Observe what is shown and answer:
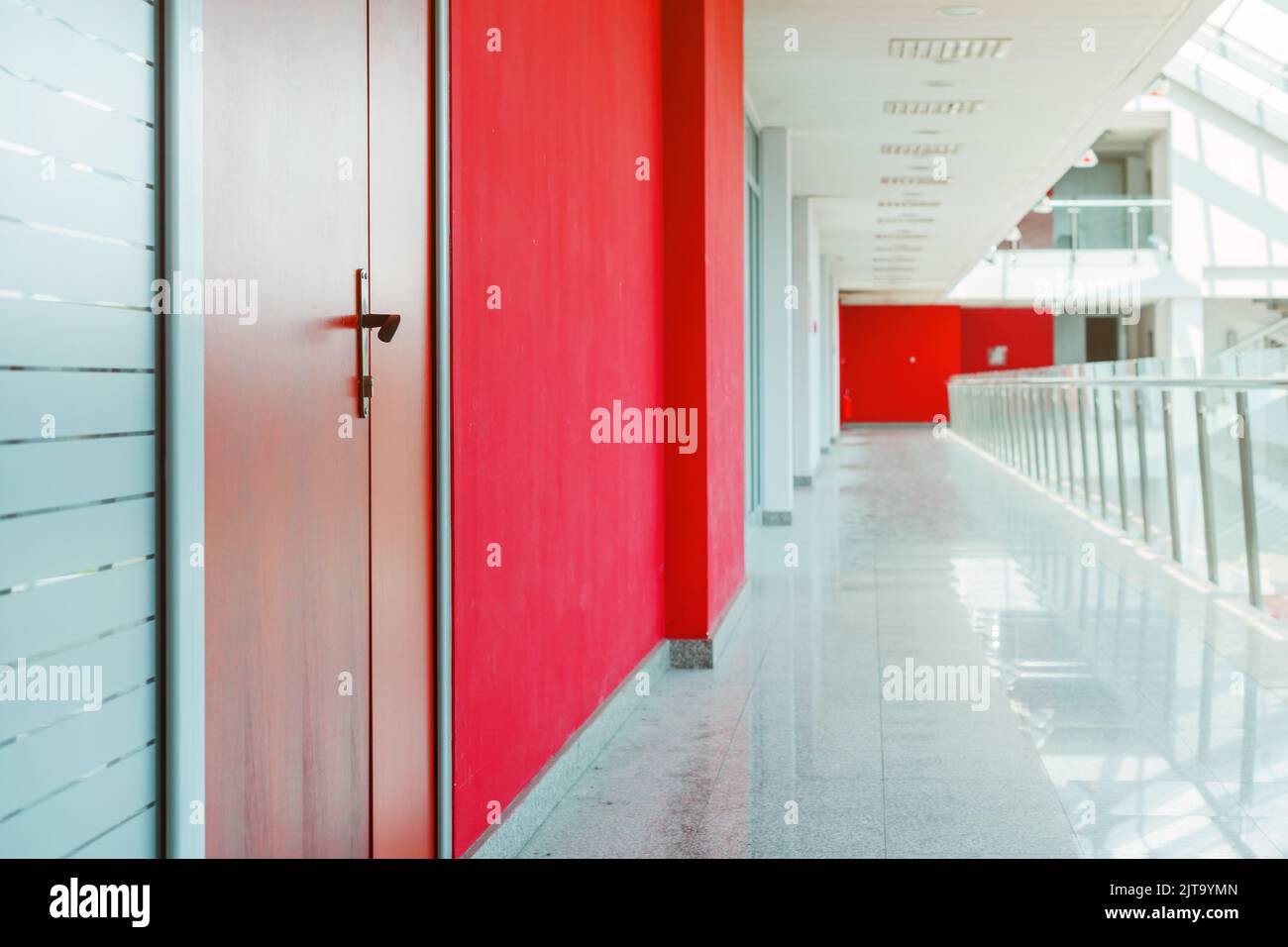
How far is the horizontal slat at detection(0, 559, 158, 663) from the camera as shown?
1.27 metres

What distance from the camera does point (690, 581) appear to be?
5.21 m

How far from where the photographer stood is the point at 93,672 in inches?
55.3

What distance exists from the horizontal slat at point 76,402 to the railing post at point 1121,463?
832 centimetres

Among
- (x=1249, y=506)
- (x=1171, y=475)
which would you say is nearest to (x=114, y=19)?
(x=1249, y=506)

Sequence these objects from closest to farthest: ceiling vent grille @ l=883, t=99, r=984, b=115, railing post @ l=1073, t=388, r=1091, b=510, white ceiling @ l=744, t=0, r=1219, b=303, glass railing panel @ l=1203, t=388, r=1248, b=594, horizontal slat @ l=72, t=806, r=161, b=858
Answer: horizontal slat @ l=72, t=806, r=161, b=858 → glass railing panel @ l=1203, t=388, r=1248, b=594 → white ceiling @ l=744, t=0, r=1219, b=303 → ceiling vent grille @ l=883, t=99, r=984, b=115 → railing post @ l=1073, t=388, r=1091, b=510

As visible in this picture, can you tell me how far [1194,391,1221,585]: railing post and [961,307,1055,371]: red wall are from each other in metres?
28.8

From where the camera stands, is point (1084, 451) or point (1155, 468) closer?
point (1155, 468)

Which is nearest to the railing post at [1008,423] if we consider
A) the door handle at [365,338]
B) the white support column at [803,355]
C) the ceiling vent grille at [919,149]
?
the white support column at [803,355]

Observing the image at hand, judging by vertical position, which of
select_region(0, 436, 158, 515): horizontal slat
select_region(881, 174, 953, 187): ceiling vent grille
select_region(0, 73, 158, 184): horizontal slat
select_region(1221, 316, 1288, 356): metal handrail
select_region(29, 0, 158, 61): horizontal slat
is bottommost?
select_region(0, 436, 158, 515): horizontal slat

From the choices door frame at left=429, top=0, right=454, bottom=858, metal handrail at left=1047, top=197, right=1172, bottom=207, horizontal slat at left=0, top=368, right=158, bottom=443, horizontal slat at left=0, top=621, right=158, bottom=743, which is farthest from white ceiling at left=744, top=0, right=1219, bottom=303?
metal handrail at left=1047, top=197, right=1172, bottom=207

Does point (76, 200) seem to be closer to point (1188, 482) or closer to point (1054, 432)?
point (1188, 482)

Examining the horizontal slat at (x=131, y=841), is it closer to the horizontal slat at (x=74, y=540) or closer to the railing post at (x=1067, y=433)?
the horizontal slat at (x=74, y=540)

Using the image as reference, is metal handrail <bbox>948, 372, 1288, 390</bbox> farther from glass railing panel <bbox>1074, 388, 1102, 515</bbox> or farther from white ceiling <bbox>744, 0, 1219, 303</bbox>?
white ceiling <bbox>744, 0, 1219, 303</bbox>

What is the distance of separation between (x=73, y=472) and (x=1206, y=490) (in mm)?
6343
